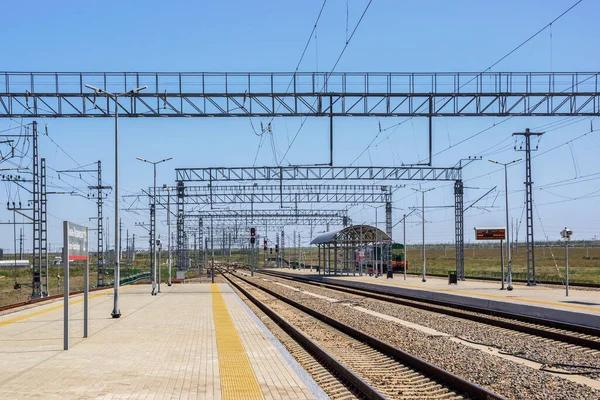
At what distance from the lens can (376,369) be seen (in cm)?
1259

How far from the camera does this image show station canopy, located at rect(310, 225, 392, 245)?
55.2 metres

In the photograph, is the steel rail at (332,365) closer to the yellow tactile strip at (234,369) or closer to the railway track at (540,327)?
the yellow tactile strip at (234,369)

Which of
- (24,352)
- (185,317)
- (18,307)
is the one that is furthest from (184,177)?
(24,352)

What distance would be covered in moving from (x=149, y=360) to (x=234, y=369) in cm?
195

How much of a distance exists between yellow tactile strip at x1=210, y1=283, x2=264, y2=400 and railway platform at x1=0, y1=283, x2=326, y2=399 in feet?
0.05

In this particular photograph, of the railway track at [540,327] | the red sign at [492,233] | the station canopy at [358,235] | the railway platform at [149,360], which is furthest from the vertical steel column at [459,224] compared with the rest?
the railway platform at [149,360]

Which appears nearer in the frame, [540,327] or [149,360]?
[149,360]

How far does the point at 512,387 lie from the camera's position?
1047 cm

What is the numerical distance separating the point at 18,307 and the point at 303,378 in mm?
19604

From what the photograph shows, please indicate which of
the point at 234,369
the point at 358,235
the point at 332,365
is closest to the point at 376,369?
the point at 332,365

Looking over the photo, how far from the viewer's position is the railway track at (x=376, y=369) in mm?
10138

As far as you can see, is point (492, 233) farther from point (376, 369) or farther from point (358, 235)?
point (376, 369)

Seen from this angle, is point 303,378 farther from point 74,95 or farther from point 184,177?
point 184,177

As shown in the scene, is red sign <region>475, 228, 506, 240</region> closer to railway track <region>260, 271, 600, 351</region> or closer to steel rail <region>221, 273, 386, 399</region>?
railway track <region>260, 271, 600, 351</region>
